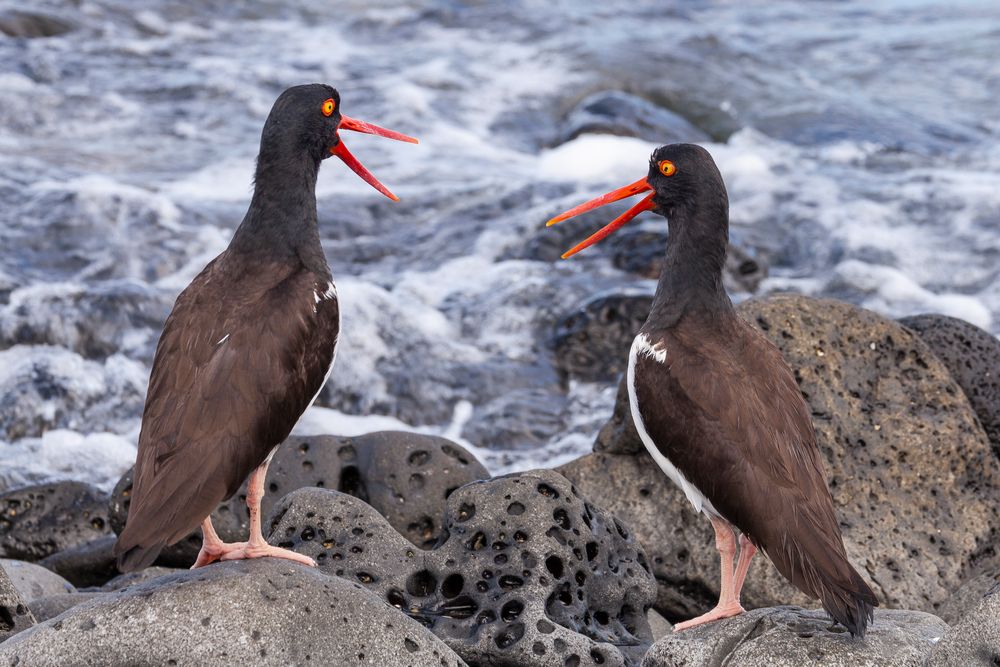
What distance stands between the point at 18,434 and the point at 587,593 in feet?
18.8

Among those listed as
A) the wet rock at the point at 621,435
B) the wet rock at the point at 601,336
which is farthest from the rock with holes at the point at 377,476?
the wet rock at the point at 601,336

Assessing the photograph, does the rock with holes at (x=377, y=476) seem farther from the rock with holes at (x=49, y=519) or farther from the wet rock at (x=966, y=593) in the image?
the wet rock at (x=966, y=593)

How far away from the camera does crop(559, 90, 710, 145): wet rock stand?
16.6m

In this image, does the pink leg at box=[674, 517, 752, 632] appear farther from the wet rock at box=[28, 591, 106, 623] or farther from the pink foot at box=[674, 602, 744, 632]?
the wet rock at box=[28, 591, 106, 623]

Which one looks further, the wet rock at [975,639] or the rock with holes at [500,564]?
the rock with holes at [500,564]

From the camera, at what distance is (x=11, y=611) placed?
5.31 metres

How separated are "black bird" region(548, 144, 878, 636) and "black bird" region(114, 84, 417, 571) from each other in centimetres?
148

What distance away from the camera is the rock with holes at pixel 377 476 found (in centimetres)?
675

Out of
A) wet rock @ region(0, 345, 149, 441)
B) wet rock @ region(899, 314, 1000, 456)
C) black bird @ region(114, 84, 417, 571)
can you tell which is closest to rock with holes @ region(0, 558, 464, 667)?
black bird @ region(114, 84, 417, 571)

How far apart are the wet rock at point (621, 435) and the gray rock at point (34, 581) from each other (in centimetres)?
294

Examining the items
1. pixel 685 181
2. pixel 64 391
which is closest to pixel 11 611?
pixel 685 181

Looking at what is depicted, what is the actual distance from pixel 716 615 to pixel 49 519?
440 cm

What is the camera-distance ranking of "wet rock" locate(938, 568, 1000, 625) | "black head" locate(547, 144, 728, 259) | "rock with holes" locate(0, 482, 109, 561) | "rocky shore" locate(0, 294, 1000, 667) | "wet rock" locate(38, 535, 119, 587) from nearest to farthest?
"rocky shore" locate(0, 294, 1000, 667) → "black head" locate(547, 144, 728, 259) → "wet rock" locate(938, 568, 1000, 625) → "wet rock" locate(38, 535, 119, 587) → "rock with holes" locate(0, 482, 109, 561)

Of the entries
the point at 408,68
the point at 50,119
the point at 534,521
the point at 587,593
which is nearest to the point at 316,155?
the point at 534,521
